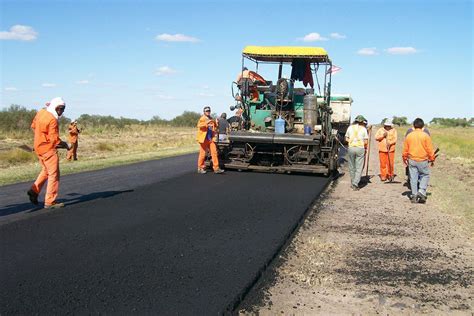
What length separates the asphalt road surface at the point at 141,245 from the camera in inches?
158

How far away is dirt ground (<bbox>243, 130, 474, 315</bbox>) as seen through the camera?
13.7 feet

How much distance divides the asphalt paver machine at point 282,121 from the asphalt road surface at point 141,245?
2173mm

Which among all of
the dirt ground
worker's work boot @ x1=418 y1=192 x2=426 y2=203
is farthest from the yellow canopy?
the dirt ground

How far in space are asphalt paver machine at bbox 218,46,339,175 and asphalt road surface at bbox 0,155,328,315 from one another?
217 centimetres

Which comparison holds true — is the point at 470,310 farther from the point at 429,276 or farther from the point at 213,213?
the point at 213,213

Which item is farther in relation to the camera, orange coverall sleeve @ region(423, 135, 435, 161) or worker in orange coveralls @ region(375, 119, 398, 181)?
worker in orange coveralls @ region(375, 119, 398, 181)

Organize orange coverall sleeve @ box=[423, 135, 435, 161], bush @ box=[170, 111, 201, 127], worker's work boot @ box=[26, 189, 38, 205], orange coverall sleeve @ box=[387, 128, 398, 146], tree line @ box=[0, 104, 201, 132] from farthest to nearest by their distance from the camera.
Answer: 1. bush @ box=[170, 111, 201, 127]
2. tree line @ box=[0, 104, 201, 132]
3. orange coverall sleeve @ box=[387, 128, 398, 146]
4. orange coverall sleeve @ box=[423, 135, 435, 161]
5. worker's work boot @ box=[26, 189, 38, 205]

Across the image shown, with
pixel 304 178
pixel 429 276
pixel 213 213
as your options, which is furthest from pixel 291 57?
pixel 429 276

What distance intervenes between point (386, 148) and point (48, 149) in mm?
7909

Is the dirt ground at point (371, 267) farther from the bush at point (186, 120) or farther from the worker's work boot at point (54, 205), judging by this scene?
the bush at point (186, 120)

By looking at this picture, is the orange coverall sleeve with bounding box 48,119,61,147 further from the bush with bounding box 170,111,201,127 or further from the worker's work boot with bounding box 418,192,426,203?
the bush with bounding box 170,111,201,127

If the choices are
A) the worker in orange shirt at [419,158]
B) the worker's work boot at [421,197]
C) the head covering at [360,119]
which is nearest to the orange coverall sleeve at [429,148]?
the worker in orange shirt at [419,158]

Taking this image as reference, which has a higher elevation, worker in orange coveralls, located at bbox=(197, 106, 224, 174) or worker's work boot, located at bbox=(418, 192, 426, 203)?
worker in orange coveralls, located at bbox=(197, 106, 224, 174)

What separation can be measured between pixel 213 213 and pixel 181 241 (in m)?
1.66
